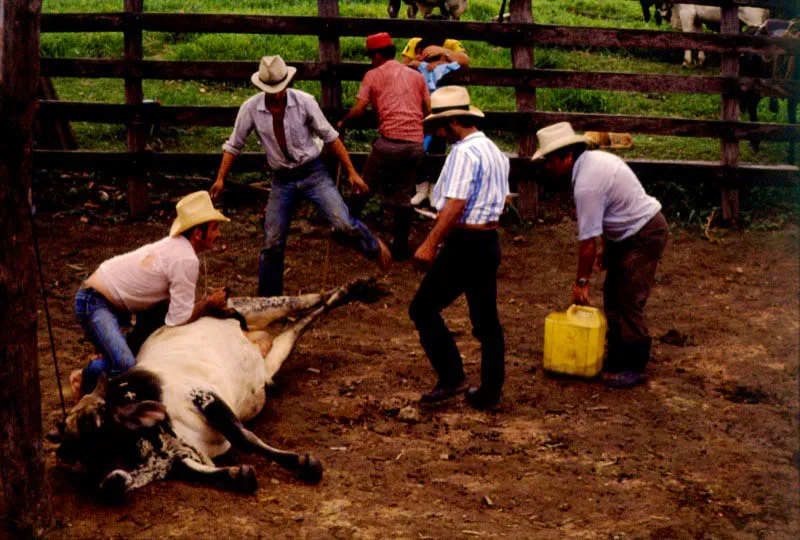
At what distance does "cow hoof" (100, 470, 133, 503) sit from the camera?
17.2 ft

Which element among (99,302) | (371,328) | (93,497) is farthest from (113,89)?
(93,497)

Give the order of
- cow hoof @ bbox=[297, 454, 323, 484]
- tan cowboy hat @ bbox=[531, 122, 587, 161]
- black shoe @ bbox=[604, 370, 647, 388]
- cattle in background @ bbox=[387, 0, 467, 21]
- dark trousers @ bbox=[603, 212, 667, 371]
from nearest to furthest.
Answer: cow hoof @ bbox=[297, 454, 323, 484]
tan cowboy hat @ bbox=[531, 122, 587, 161]
dark trousers @ bbox=[603, 212, 667, 371]
black shoe @ bbox=[604, 370, 647, 388]
cattle in background @ bbox=[387, 0, 467, 21]

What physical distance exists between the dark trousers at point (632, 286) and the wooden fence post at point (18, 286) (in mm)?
3867

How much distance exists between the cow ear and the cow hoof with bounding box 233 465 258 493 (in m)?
0.46

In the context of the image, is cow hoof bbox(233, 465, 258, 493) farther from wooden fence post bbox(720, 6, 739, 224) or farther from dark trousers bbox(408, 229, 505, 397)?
wooden fence post bbox(720, 6, 739, 224)

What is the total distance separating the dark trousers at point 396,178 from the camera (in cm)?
985

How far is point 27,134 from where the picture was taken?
479 cm

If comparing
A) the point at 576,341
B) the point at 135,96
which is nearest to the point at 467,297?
the point at 576,341

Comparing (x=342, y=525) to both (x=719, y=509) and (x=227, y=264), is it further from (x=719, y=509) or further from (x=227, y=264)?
(x=227, y=264)

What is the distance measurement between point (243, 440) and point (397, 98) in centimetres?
460

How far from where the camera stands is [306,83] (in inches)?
530

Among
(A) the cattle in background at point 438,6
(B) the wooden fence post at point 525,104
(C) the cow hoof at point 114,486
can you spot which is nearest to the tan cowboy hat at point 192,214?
(C) the cow hoof at point 114,486

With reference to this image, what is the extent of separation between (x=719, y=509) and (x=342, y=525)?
1.92m

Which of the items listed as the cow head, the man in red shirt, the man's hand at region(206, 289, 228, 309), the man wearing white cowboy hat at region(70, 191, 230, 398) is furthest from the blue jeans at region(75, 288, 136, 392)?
the cow head
